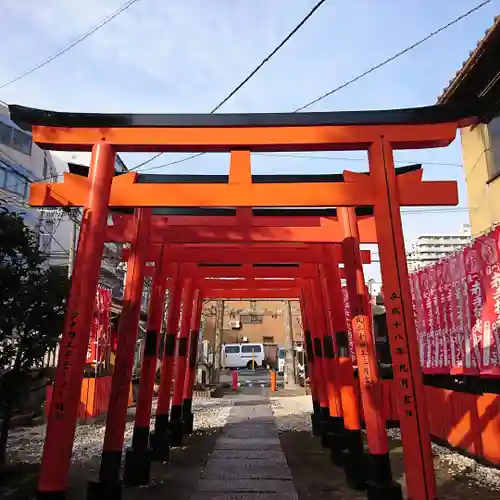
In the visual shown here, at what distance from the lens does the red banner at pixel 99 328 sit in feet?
38.8

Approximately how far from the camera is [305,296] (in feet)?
31.3

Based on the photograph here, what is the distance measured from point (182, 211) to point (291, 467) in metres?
3.83

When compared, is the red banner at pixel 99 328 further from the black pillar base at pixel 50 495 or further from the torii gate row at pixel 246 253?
the black pillar base at pixel 50 495

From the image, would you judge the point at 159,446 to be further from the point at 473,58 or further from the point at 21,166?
the point at 21,166

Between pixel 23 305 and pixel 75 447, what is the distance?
4174 mm

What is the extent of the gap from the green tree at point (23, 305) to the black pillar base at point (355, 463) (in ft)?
12.3

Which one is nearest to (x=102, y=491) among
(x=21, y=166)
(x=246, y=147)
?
(x=246, y=147)

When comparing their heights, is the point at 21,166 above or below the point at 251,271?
above

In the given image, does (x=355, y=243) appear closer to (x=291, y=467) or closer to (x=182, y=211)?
(x=182, y=211)

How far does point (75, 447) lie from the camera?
7.88m

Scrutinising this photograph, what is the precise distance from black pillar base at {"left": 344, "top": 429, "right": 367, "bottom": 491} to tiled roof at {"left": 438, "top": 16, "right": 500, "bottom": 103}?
18.7 feet

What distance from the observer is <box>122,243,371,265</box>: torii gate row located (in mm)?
6738

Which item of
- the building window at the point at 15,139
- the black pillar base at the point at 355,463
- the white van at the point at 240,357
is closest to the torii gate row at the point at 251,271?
the black pillar base at the point at 355,463

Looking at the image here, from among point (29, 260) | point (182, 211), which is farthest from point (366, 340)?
point (29, 260)
